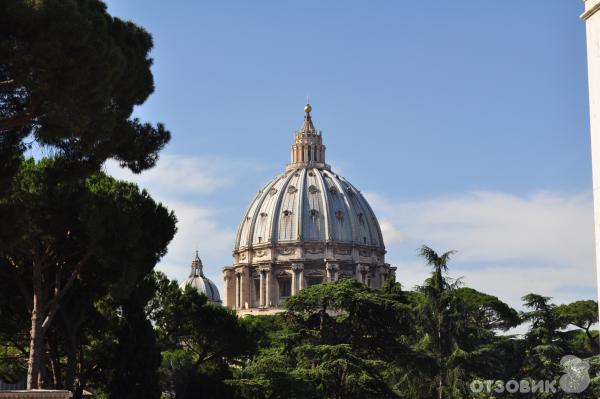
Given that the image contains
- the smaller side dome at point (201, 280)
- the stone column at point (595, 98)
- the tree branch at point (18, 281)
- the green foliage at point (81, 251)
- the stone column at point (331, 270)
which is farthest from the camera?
the smaller side dome at point (201, 280)

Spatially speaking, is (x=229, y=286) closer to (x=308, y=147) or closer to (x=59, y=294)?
(x=308, y=147)

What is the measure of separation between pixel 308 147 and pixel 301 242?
515 inches

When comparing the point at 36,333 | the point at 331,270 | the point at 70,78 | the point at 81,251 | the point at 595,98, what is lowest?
the point at 36,333

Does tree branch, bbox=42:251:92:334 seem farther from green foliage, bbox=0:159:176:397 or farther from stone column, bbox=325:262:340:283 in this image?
stone column, bbox=325:262:340:283

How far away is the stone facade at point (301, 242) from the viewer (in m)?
114

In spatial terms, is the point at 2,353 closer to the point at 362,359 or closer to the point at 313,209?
the point at 362,359

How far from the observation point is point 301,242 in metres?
114

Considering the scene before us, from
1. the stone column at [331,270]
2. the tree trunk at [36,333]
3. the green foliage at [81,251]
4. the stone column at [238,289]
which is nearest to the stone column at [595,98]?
the green foliage at [81,251]

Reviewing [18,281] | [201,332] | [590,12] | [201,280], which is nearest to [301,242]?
[201,280]

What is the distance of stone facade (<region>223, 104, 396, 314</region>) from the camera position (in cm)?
11369

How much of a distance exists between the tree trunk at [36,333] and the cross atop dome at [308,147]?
9693 cm

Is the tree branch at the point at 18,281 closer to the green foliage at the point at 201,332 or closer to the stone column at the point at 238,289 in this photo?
the green foliage at the point at 201,332

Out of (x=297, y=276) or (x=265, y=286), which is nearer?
(x=297, y=276)

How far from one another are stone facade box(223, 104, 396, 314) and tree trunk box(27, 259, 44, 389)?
277 feet
